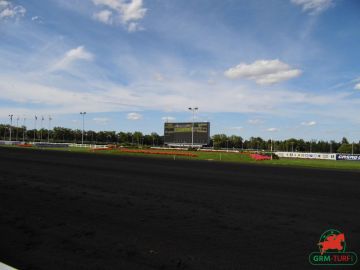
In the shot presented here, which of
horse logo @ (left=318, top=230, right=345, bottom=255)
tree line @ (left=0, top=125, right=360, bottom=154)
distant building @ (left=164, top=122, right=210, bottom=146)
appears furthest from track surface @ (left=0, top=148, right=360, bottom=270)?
tree line @ (left=0, top=125, right=360, bottom=154)

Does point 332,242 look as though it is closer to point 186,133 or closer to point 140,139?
point 186,133

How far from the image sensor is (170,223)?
7.51 metres

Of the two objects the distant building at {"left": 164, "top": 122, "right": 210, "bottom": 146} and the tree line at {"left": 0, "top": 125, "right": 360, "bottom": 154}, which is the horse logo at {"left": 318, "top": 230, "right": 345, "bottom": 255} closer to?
the distant building at {"left": 164, "top": 122, "right": 210, "bottom": 146}

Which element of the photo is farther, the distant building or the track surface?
the distant building

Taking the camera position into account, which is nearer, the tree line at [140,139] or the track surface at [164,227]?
the track surface at [164,227]

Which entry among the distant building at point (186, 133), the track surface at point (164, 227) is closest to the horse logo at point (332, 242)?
the track surface at point (164, 227)

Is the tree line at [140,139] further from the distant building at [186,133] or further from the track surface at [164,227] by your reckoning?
the track surface at [164,227]

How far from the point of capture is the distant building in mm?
65938

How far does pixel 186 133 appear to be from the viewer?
67.8 meters

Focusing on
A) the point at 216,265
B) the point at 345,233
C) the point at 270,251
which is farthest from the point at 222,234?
the point at 345,233

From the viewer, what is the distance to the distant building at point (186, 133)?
65938 millimetres

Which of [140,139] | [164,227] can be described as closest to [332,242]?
[164,227]

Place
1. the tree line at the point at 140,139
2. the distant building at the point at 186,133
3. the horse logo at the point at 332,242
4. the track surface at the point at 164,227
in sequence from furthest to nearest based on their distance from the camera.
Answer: the tree line at the point at 140,139
the distant building at the point at 186,133
the horse logo at the point at 332,242
the track surface at the point at 164,227

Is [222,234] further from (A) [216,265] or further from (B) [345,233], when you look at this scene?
(B) [345,233]
